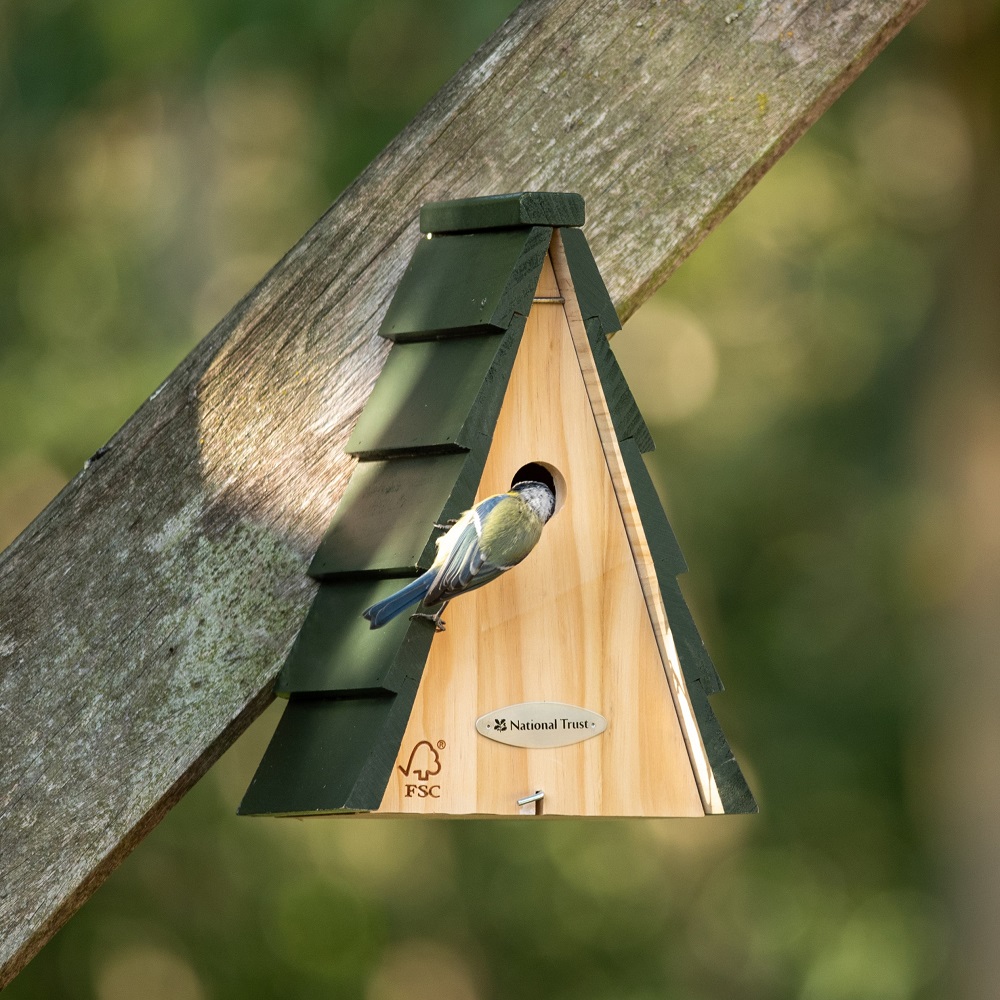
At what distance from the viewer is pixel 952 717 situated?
6949 millimetres

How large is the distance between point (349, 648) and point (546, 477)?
473mm

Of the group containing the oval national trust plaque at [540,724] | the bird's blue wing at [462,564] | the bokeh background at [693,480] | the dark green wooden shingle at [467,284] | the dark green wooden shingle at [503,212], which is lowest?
the oval national trust plaque at [540,724]

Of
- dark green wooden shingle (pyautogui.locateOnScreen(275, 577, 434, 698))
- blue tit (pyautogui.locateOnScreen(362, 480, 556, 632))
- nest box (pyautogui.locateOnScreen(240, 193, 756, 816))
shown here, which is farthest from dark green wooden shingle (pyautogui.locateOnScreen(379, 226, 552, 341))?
dark green wooden shingle (pyautogui.locateOnScreen(275, 577, 434, 698))

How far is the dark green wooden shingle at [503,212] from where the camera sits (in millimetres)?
1814

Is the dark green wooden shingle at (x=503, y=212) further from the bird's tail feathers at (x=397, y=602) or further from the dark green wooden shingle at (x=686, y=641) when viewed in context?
the bird's tail feathers at (x=397, y=602)

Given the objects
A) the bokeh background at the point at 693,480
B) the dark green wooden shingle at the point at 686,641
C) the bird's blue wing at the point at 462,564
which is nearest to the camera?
the bird's blue wing at the point at 462,564

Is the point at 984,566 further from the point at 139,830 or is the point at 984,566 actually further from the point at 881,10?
the point at 139,830

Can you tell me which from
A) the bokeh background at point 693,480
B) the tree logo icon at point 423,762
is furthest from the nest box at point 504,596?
the bokeh background at point 693,480

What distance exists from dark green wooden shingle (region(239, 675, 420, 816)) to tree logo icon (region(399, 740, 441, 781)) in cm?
7

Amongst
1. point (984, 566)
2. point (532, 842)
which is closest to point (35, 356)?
point (532, 842)

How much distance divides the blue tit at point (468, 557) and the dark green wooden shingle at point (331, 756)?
4.2 inches

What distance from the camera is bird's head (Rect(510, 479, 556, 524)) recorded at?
1.89 metres

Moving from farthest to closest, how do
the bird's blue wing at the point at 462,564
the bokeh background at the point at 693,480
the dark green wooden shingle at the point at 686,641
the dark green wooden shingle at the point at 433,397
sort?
the bokeh background at the point at 693,480 → the dark green wooden shingle at the point at 686,641 → the dark green wooden shingle at the point at 433,397 → the bird's blue wing at the point at 462,564

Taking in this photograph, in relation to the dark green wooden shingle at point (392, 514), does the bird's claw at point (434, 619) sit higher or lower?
lower
